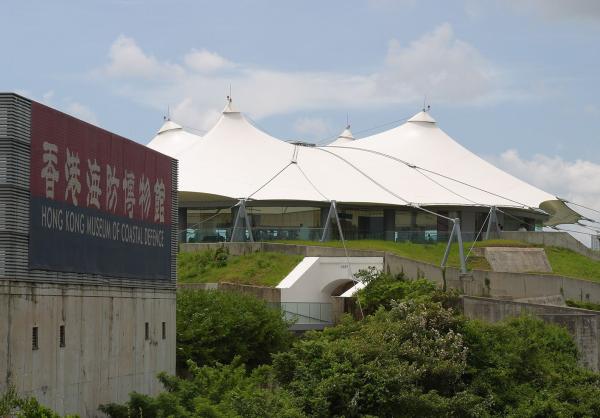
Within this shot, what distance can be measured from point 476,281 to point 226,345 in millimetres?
17826

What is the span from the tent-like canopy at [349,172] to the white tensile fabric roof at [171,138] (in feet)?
48.2

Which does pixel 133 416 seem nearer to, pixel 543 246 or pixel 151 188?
pixel 151 188

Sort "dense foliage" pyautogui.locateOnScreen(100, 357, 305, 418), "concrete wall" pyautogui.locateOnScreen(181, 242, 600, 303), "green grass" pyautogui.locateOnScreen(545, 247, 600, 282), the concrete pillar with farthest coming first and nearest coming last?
the concrete pillar < "green grass" pyautogui.locateOnScreen(545, 247, 600, 282) < "concrete wall" pyautogui.locateOnScreen(181, 242, 600, 303) < "dense foliage" pyautogui.locateOnScreen(100, 357, 305, 418)

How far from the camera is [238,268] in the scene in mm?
59938

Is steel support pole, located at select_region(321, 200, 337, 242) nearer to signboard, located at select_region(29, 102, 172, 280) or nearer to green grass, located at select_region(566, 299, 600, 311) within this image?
green grass, located at select_region(566, 299, 600, 311)

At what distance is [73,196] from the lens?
2875cm

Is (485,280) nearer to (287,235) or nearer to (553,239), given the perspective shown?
(287,235)

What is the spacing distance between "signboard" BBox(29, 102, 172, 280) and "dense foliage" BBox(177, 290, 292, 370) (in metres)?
6.63

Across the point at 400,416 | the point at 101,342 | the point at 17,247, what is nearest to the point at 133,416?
the point at 101,342

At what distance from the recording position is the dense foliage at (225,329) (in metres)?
42.3

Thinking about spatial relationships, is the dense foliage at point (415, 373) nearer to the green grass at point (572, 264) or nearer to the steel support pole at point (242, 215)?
the green grass at point (572, 264)

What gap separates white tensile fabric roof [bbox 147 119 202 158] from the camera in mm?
94688

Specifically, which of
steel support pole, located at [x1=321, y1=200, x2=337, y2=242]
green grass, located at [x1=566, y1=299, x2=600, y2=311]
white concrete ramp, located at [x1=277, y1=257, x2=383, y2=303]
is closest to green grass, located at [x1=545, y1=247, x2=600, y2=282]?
green grass, located at [x1=566, y1=299, x2=600, y2=311]

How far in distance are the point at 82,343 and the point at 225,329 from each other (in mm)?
14912
